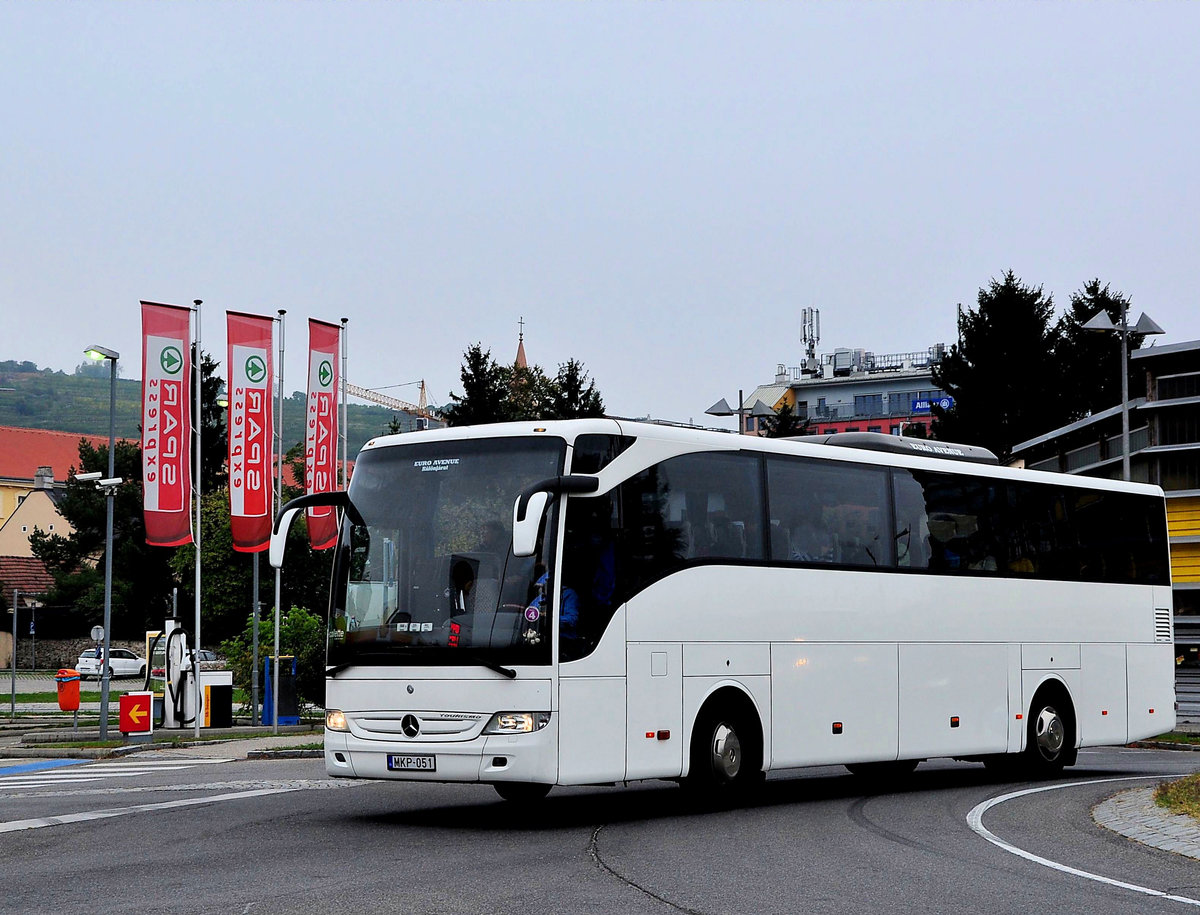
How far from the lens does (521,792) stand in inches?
604

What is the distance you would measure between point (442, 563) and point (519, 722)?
4.70 feet

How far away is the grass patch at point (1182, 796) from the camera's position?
14.2 m

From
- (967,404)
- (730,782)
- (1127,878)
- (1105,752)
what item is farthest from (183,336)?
(967,404)

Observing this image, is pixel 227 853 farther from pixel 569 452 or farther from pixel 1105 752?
pixel 1105 752

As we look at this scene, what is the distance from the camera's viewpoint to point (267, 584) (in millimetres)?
78688

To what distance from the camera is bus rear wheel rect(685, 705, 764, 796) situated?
14508 mm

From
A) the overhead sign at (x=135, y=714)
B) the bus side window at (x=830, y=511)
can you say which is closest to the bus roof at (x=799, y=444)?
the bus side window at (x=830, y=511)

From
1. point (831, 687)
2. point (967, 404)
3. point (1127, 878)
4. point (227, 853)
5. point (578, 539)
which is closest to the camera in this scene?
Result: point (1127, 878)

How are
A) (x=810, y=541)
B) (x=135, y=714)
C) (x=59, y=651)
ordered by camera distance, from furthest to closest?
(x=59, y=651), (x=135, y=714), (x=810, y=541)

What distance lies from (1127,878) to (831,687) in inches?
231

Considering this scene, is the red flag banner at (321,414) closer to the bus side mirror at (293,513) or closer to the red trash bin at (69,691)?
the red trash bin at (69,691)

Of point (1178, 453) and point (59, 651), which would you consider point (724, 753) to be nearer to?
point (1178, 453)

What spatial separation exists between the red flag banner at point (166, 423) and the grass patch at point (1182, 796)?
2081cm

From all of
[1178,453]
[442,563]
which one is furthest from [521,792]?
[1178,453]
